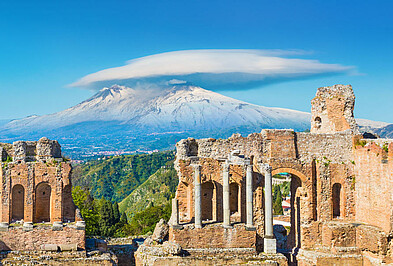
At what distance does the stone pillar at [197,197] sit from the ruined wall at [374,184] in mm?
9098

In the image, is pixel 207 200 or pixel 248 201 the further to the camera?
→ pixel 207 200

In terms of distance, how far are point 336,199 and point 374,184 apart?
3048mm

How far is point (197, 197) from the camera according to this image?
84.6ft

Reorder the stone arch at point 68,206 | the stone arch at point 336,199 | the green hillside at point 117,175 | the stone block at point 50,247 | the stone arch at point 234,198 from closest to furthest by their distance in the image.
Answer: the stone block at point 50,247 < the stone arch at point 68,206 < the stone arch at point 234,198 < the stone arch at point 336,199 < the green hillside at point 117,175

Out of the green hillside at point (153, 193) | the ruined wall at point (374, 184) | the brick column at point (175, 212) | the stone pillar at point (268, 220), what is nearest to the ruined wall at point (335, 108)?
the ruined wall at point (374, 184)

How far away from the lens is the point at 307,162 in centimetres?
2747

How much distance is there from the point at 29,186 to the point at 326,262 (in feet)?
54.4

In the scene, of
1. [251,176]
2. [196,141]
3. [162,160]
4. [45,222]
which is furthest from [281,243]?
[162,160]

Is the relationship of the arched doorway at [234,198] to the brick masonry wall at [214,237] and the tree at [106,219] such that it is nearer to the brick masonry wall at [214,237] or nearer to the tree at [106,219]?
the brick masonry wall at [214,237]

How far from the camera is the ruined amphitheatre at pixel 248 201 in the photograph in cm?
2511

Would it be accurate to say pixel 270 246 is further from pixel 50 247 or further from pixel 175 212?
pixel 50 247

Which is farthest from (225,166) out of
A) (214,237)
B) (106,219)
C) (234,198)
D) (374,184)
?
(106,219)

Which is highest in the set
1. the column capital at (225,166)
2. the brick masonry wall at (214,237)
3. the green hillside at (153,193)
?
the column capital at (225,166)

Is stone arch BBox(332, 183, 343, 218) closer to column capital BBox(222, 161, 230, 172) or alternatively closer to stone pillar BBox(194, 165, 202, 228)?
column capital BBox(222, 161, 230, 172)
